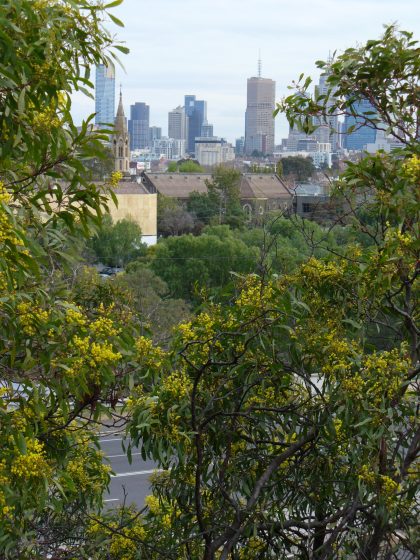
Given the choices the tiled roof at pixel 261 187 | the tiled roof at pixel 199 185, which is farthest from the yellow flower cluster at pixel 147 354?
the tiled roof at pixel 199 185

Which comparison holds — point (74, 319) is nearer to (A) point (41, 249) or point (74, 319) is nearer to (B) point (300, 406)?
(A) point (41, 249)

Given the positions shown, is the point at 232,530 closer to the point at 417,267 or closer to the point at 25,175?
the point at 417,267

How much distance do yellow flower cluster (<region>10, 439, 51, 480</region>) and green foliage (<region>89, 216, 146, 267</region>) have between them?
39.9 meters

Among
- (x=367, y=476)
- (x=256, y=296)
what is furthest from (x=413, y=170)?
(x=367, y=476)

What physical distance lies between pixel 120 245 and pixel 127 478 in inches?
1209

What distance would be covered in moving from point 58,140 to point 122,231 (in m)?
42.2

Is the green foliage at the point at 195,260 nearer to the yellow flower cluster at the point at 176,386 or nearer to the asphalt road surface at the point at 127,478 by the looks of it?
the asphalt road surface at the point at 127,478

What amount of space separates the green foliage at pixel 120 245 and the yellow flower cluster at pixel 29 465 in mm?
39934

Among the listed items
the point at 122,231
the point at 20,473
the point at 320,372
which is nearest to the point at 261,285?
the point at 320,372

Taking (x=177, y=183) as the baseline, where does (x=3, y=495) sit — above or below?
above

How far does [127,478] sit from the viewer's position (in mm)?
14641

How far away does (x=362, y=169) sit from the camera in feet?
15.1

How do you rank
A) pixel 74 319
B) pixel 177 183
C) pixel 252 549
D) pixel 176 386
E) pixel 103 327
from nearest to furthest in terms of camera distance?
pixel 74 319 < pixel 103 327 < pixel 176 386 < pixel 252 549 < pixel 177 183

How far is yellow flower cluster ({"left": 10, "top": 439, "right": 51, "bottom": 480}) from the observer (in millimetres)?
3426
